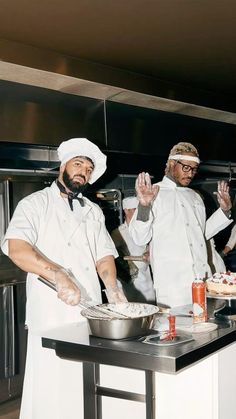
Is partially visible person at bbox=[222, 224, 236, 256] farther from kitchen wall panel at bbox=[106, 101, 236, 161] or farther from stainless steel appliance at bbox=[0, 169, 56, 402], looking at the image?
stainless steel appliance at bbox=[0, 169, 56, 402]

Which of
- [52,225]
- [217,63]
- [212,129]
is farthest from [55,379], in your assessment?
[212,129]

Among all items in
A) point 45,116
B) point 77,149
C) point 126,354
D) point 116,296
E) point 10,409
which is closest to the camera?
point 126,354

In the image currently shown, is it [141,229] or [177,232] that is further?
[177,232]

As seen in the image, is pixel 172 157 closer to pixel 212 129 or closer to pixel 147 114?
pixel 147 114

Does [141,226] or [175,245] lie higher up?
[141,226]

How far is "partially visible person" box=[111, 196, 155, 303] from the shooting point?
3.94 m

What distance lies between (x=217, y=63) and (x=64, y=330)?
245cm

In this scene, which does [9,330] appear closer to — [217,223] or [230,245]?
[217,223]

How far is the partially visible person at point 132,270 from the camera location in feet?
12.9

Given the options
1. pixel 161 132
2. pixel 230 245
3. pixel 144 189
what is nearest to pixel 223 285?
pixel 144 189

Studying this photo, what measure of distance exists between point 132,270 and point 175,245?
3.00 feet

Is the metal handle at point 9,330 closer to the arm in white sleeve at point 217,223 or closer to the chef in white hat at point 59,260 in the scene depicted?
the chef in white hat at point 59,260

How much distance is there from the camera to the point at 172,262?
3.11 m

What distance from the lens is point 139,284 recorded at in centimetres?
404
